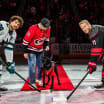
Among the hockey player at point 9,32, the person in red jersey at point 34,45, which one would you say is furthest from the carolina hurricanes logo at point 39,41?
the hockey player at point 9,32

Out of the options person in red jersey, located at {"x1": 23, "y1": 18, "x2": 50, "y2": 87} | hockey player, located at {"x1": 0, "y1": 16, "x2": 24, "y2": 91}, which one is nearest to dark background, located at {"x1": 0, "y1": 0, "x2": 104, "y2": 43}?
person in red jersey, located at {"x1": 23, "y1": 18, "x2": 50, "y2": 87}

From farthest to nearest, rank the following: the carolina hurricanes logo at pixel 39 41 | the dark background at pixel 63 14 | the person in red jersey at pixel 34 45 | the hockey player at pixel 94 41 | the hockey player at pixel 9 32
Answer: the dark background at pixel 63 14 < the carolina hurricanes logo at pixel 39 41 < the person in red jersey at pixel 34 45 < the hockey player at pixel 94 41 < the hockey player at pixel 9 32

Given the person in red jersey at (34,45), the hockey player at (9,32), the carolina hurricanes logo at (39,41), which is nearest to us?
the hockey player at (9,32)

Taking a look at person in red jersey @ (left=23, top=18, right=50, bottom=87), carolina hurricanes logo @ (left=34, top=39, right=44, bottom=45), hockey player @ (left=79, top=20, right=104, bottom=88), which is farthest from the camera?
carolina hurricanes logo @ (left=34, top=39, right=44, bottom=45)

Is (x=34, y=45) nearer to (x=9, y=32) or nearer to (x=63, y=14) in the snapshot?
(x=9, y=32)

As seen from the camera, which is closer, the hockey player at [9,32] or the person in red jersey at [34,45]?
the hockey player at [9,32]

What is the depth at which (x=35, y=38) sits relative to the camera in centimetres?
440

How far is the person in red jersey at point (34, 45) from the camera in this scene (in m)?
4.33

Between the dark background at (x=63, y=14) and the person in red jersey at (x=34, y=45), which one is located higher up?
the dark background at (x=63, y=14)

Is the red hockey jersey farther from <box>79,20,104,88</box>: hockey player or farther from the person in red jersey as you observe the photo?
<box>79,20,104,88</box>: hockey player

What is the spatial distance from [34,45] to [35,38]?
6.2 inches

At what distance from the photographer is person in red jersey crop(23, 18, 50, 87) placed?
14.2 feet

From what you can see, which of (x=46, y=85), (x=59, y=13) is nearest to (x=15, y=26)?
(x=46, y=85)

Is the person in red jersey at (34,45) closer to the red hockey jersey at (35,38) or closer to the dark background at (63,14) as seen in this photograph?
the red hockey jersey at (35,38)
